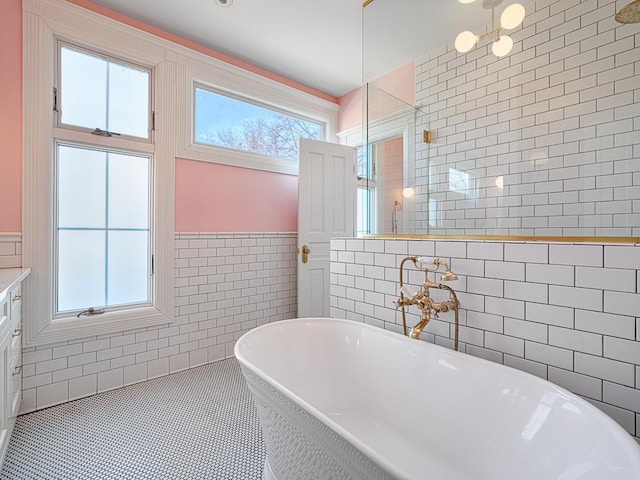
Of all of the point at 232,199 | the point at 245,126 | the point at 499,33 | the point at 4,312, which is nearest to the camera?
the point at 4,312

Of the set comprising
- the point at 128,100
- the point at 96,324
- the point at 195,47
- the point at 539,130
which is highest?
the point at 195,47

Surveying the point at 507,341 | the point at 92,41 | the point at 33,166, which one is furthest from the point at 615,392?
the point at 92,41

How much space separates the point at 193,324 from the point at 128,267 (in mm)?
702

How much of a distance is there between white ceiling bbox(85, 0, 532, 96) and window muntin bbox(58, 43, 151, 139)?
405 millimetres

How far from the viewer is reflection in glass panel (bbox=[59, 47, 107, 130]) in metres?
2.10

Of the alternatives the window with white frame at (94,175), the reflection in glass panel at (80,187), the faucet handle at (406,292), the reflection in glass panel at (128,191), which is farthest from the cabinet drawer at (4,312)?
the faucet handle at (406,292)

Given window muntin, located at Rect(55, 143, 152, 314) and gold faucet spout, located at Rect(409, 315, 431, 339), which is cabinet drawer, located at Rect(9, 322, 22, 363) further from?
gold faucet spout, located at Rect(409, 315, 431, 339)

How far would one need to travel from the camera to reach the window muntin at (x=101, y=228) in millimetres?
2109

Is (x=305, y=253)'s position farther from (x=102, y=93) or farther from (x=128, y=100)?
(x=102, y=93)

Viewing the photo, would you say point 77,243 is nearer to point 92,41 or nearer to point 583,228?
point 92,41

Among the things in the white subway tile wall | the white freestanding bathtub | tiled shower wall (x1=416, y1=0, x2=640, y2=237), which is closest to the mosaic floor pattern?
the white freestanding bathtub

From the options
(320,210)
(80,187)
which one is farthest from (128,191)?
(320,210)

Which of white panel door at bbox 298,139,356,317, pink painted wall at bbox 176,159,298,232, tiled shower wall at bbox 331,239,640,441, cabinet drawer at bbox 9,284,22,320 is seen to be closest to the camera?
tiled shower wall at bbox 331,239,640,441

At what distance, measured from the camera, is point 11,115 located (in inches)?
73.8
